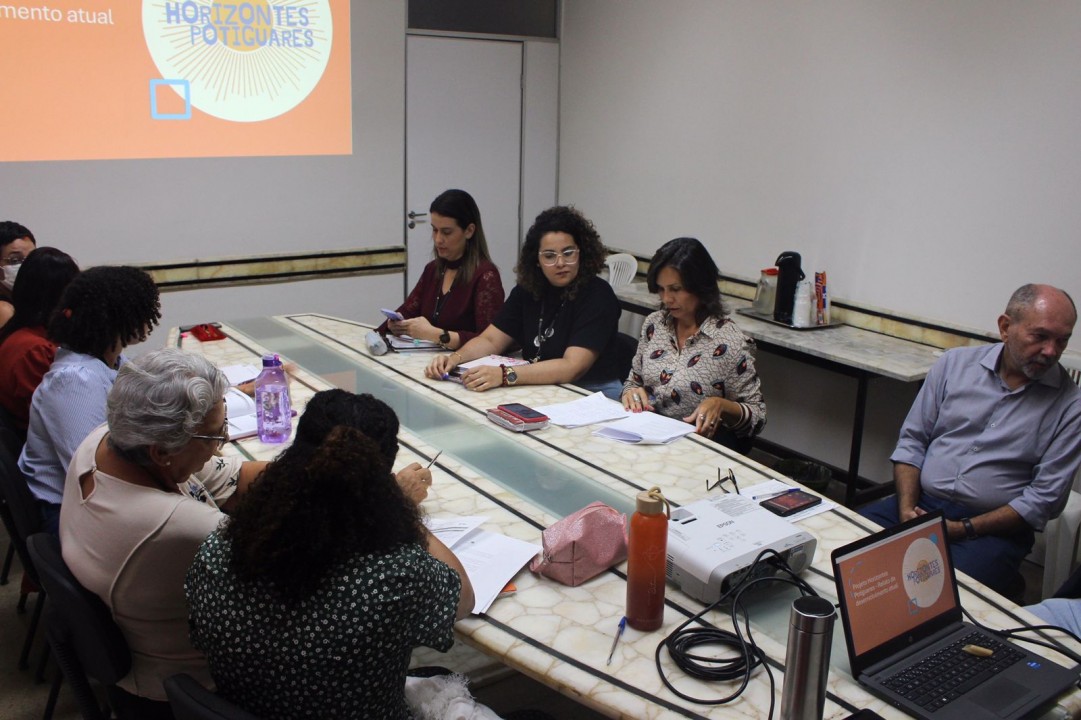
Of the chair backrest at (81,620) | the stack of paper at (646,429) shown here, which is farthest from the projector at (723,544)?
the chair backrest at (81,620)

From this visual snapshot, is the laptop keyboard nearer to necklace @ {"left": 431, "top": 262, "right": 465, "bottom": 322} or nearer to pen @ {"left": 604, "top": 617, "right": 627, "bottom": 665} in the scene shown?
pen @ {"left": 604, "top": 617, "right": 627, "bottom": 665}

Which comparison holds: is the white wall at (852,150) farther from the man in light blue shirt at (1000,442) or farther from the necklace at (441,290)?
the necklace at (441,290)

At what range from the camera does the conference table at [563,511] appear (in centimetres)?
138

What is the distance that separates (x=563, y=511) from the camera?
1927mm

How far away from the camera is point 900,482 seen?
2562 millimetres

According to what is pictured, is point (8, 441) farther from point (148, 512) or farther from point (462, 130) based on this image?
point (462, 130)

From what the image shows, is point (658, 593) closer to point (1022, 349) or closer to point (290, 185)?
point (1022, 349)

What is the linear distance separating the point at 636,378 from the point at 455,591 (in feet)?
5.32

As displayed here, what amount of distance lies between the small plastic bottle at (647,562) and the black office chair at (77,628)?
0.87 m

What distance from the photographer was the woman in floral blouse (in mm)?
2686

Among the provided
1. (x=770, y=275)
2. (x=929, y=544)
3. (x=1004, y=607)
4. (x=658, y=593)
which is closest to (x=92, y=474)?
(x=658, y=593)

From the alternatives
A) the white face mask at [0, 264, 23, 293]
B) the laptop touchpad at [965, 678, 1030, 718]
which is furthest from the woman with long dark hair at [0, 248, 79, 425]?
the laptop touchpad at [965, 678, 1030, 718]

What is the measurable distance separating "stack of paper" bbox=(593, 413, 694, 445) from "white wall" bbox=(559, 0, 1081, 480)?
1.65 metres

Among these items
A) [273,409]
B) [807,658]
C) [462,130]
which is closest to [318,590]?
[807,658]
